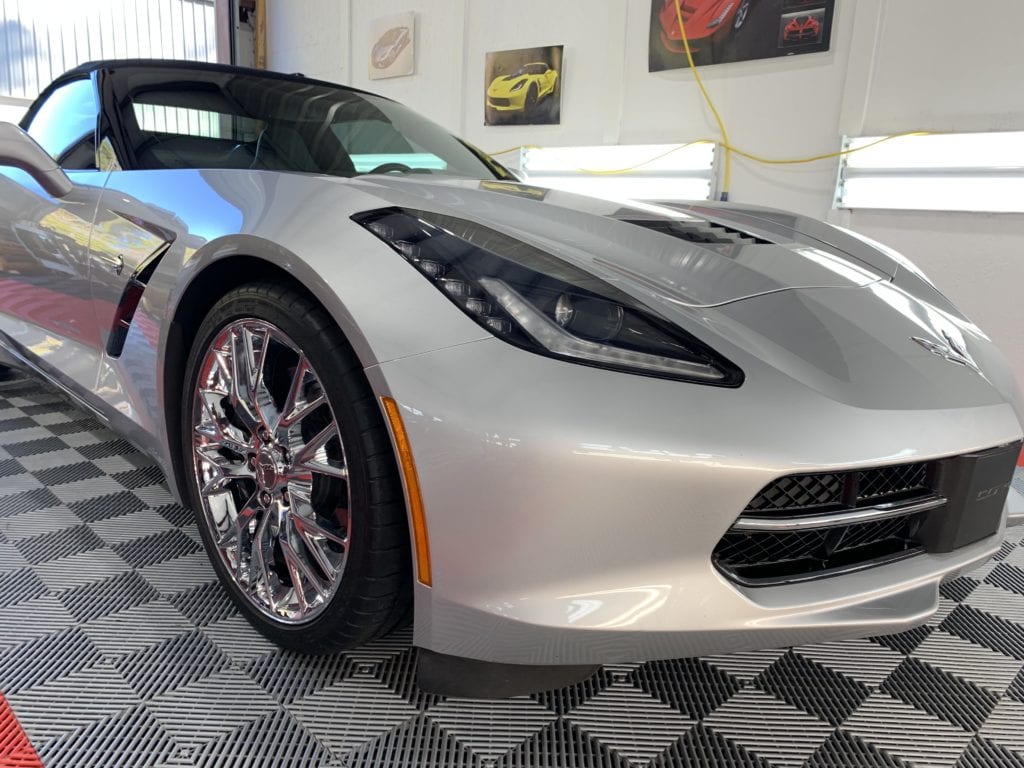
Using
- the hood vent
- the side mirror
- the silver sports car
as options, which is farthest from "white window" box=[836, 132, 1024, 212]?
the side mirror

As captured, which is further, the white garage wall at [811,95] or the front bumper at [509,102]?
the front bumper at [509,102]

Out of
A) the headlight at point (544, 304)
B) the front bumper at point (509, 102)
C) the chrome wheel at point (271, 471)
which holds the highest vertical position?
the front bumper at point (509, 102)

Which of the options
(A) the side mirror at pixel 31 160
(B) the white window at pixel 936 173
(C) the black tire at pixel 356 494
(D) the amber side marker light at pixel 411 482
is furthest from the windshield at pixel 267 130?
(B) the white window at pixel 936 173

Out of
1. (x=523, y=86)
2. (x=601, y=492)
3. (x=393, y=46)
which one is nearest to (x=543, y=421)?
(x=601, y=492)

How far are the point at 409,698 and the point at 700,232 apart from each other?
1.00 meters

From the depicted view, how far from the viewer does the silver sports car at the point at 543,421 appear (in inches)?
34.9

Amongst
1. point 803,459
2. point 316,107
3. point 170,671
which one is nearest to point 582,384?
point 803,459

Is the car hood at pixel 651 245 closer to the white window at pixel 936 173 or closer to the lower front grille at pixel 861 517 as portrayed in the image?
the lower front grille at pixel 861 517

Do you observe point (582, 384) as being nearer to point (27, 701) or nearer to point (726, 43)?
point (27, 701)

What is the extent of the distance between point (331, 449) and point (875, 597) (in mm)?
816

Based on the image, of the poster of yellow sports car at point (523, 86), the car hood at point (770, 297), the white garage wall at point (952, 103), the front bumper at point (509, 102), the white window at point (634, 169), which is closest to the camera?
the car hood at point (770, 297)

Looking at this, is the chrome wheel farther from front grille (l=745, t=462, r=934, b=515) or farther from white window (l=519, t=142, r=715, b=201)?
white window (l=519, t=142, r=715, b=201)

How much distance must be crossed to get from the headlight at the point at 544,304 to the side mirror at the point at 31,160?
112 centimetres

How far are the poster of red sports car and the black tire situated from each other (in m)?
3.61
